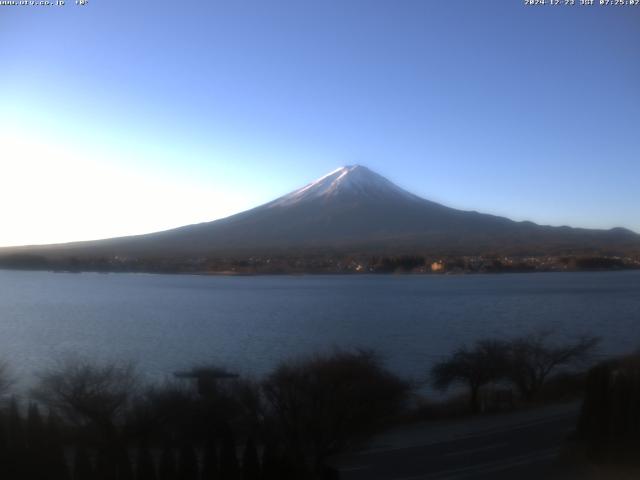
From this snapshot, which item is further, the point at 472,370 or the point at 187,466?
the point at 472,370

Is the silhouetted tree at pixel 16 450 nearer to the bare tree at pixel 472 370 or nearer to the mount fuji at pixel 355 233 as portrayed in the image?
the bare tree at pixel 472 370

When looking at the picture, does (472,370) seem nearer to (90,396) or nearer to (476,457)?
(476,457)

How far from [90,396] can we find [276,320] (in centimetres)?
1443

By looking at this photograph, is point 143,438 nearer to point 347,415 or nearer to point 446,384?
point 347,415

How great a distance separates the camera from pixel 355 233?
2827 inches

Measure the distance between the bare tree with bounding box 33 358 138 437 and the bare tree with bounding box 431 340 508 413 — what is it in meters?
5.86

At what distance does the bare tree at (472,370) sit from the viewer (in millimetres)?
12281

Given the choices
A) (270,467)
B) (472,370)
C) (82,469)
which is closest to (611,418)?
(270,467)

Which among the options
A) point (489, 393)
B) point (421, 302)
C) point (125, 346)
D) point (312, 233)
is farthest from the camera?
point (312, 233)

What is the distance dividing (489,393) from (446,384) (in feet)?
2.42

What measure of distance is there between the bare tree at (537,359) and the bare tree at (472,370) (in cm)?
31

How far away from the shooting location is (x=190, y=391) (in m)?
8.62

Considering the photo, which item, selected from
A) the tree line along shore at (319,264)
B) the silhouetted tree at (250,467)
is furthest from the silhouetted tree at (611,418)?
the tree line along shore at (319,264)

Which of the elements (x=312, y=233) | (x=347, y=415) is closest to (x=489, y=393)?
(x=347, y=415)
